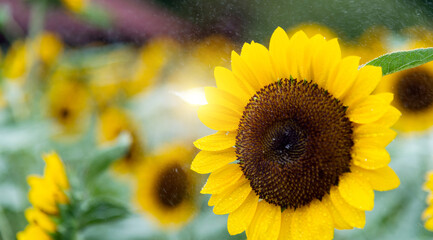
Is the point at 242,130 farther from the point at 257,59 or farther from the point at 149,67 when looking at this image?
the point at 149,67

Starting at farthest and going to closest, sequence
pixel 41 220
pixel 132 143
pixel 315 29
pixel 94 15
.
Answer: pixel 94 15, pixel 132 143, pixel 315 29, pixel 41 220

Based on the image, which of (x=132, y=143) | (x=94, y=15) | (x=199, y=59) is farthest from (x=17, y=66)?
(x=199, y=59)

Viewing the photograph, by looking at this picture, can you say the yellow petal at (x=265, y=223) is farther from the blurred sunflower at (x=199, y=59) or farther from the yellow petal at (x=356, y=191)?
the blurred sunflower at (x=199, y=59)

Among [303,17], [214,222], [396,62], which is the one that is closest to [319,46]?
[396,62]

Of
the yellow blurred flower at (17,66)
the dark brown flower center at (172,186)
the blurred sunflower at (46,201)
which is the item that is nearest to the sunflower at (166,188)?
the dark brown flower center at (172,186)

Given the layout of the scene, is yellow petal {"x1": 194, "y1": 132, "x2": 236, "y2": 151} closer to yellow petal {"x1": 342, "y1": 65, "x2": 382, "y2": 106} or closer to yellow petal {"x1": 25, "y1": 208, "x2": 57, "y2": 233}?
yellow petal {"x1": 342, "y1": 65, "x2": 382, "y2": 106}

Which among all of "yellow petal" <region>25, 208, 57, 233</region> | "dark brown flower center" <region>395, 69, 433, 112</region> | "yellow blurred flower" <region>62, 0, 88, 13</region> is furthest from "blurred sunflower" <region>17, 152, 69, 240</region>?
"yellow blurred flower" <region>62, 0, 88, 13</region>
